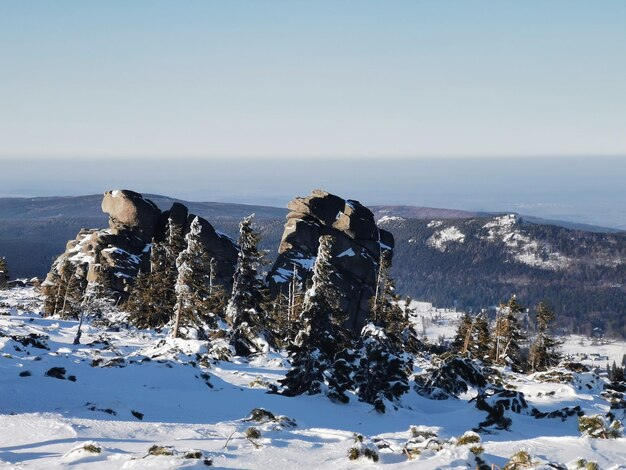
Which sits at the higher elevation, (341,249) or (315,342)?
(315,342)

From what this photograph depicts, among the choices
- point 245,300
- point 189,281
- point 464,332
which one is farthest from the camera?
point 464,332

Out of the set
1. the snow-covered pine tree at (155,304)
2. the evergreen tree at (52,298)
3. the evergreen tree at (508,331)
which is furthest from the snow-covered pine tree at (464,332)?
the evergreen tree at (52,298)

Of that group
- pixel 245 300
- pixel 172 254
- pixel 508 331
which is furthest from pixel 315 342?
pixel 508 331

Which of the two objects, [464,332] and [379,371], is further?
[464,332]

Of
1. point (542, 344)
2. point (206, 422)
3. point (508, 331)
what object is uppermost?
point (206, 422)

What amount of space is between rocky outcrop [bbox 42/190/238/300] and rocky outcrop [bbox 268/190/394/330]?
23.5 ft

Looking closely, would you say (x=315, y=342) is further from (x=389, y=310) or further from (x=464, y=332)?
(x=464, y=332)

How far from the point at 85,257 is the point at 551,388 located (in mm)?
58340

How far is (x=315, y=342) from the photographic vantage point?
75.9ft

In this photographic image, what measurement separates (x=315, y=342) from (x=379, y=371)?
3.63m

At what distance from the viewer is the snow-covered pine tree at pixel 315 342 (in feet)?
70.7

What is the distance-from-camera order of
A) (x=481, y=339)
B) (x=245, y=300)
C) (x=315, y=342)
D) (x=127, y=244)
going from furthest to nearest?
1. (x=127, y=244)
2. (x=481, y=339)
3. (x=245, y=300)
4. (x=315, y=342)

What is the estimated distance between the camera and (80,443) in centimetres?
1094

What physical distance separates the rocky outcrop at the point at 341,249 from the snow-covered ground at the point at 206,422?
39401 millimetres
